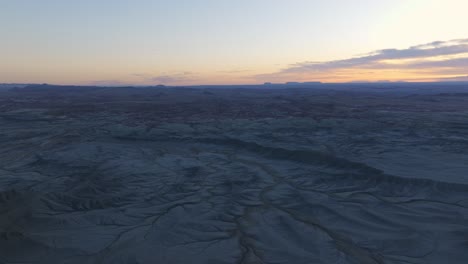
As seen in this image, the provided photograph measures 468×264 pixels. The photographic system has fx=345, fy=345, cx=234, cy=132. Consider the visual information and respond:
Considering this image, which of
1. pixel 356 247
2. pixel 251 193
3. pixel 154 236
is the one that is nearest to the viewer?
pixel 356 247

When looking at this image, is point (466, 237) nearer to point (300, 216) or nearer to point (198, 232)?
point (300, 216)

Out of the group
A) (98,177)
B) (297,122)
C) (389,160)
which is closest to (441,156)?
(389,160)

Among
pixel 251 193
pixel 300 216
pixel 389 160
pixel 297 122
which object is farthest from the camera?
pixel 297 122

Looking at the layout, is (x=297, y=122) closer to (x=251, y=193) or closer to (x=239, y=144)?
(x=239, y=144)

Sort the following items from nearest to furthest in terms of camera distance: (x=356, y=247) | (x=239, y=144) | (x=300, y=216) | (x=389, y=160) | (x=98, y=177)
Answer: (x=356, y=247), (x=300, y=216), (x=98, y=177), (x=389, y=160), (x=239, y=144)

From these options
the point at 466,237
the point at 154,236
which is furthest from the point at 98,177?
the point at 466,237

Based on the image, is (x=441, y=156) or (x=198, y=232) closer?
(x=198, y=232)
